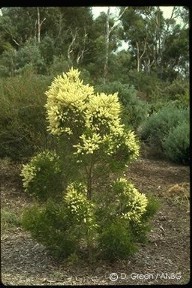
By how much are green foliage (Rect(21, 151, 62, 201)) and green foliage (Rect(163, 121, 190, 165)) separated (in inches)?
152

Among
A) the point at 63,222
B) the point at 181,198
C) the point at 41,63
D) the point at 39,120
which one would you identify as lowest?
the point at 181,198

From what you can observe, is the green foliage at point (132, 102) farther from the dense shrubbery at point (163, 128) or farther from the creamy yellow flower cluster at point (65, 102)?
the creamy yellow flower cluster at point (65, 102)

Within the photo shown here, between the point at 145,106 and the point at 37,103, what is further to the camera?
the point at 145,106

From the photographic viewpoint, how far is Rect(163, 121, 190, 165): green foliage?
746 cm

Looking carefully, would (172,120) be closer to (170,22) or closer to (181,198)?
(181,198)

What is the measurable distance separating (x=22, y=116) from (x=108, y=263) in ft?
9.40

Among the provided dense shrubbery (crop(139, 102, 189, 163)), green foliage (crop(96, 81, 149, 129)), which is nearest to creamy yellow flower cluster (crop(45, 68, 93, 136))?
dense shrubbery (crop(139, 102, 189, 163))

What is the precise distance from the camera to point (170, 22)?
4.75 meters

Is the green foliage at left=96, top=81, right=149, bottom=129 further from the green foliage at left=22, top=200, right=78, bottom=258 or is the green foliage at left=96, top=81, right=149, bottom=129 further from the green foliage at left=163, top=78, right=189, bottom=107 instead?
the green foliage at left=22, top=200, right=78, bottom=258

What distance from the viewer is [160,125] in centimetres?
876

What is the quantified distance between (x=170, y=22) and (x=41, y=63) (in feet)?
10.3
